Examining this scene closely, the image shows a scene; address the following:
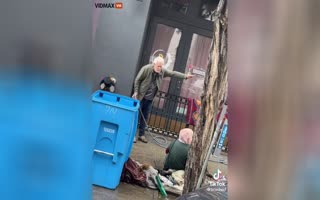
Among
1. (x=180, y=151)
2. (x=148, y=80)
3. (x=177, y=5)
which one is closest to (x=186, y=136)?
(x=180, y=151)

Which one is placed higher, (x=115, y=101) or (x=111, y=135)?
(x=115, y=101)

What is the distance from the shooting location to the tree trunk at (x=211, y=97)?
426 cm

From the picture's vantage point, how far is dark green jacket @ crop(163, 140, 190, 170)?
6.41 metres

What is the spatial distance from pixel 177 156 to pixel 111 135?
144 centimetres

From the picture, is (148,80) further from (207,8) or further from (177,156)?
(207,8)

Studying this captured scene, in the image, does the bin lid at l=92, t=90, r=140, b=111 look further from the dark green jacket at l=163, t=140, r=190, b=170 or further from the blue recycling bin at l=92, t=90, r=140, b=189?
the dark green jacket at l=163, t=140, r=190, b=170

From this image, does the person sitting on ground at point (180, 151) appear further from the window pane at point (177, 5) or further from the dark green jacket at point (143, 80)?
the window pane at point (177, 5)

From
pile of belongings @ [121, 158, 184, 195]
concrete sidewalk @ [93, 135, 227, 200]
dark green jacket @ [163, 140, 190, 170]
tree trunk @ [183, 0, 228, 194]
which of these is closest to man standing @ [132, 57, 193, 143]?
concrete sidewalk @ [93, 135, 227, 200]

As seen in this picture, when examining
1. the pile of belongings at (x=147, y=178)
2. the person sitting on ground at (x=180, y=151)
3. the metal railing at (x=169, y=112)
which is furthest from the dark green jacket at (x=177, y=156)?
the metal railing at (x=169, y=112)

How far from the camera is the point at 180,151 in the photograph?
644 centimetres

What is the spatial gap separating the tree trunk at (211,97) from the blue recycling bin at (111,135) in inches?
43.8
